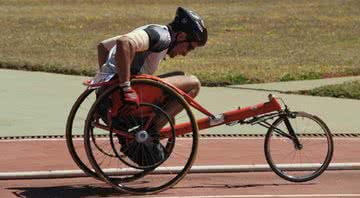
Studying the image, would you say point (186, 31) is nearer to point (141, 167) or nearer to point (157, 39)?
point (157, 39)

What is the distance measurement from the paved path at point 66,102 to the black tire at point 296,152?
140 cm

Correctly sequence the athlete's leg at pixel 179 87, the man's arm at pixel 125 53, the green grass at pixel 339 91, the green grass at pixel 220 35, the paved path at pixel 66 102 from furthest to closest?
the green grass at pixel 220 35 → the green grass at pixel 339 91 → the paved path at pixel 66 102 → the athlete's leg at pixel 179 87 → the man's arm at pixel 125 53

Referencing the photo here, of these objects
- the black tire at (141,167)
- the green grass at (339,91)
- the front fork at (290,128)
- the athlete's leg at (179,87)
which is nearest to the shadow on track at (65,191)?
the black tire at (141,167)

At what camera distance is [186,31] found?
7.27 metres

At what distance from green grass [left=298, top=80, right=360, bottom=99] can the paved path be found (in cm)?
22

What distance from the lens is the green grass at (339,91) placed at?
40.2 feet

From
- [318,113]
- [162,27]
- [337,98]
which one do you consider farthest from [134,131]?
[337,98]

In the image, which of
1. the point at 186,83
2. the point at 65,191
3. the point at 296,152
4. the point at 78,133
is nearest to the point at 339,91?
the point at 78,133

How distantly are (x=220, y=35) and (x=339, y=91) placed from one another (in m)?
11.4

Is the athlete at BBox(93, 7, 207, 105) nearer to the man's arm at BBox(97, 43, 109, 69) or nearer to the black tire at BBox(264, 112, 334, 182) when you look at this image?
the man's arm at BBox(97, 43, 109, 69)

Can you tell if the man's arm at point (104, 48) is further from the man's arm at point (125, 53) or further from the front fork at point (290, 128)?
the front fork at point (290, 128)

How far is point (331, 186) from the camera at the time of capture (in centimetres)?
740

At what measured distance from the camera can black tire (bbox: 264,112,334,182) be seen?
7473 mm

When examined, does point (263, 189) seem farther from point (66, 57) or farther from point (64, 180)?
point (66, 57)
